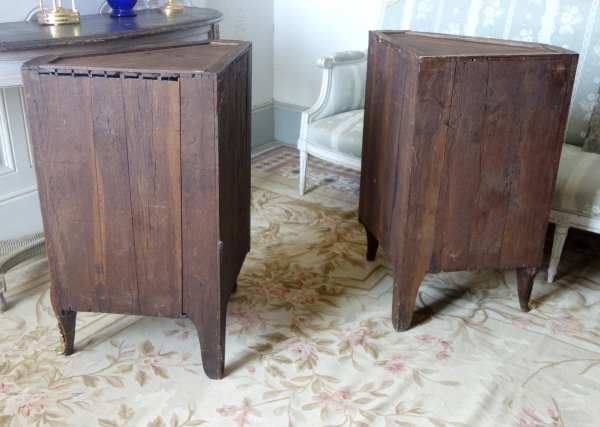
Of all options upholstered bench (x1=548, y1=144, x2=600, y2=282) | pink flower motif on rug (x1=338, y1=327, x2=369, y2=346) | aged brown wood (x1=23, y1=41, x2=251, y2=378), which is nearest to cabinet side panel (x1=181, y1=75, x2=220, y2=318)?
aged brown wood (x1=23, y1=41, x2=251, y2=378)

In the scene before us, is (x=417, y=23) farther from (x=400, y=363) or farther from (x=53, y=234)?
(x=53, y=234)

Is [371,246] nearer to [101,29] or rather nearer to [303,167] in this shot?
[303,167]

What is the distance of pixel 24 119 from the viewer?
7.29 ft

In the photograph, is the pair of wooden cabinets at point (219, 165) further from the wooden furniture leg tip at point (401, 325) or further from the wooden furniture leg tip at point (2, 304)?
the wooden furniture leg tip at point (2, 304)

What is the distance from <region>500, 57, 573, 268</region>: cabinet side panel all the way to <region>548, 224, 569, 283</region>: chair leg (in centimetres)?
28

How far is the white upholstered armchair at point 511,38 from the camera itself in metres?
2.04

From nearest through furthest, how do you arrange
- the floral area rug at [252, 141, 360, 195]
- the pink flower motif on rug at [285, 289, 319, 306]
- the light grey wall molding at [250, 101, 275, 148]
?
the pink flower motif on rug at [285, 289, 319, 306] < the floral area rug at [252, 141, 360, 195] < the light grey wall molding at [250, 101, 275, 148]

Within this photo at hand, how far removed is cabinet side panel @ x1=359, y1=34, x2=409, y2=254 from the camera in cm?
177

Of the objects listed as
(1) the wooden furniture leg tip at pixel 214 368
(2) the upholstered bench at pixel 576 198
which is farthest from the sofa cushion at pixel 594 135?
(1) the wooden furniture leg tip at pixel 214 368

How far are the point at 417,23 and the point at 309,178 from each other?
0.97 meters

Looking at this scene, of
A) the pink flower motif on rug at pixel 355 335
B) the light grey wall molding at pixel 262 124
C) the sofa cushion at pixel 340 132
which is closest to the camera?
the pink flower motif on rug at pixel 355 335

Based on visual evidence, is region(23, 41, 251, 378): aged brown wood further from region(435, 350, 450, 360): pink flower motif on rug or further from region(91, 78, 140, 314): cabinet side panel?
region(435, 350, 450, 360): pink flower motif on rug

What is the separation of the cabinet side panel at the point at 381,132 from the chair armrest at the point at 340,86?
2.09 ft

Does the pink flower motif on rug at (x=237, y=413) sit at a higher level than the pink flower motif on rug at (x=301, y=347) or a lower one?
lower
